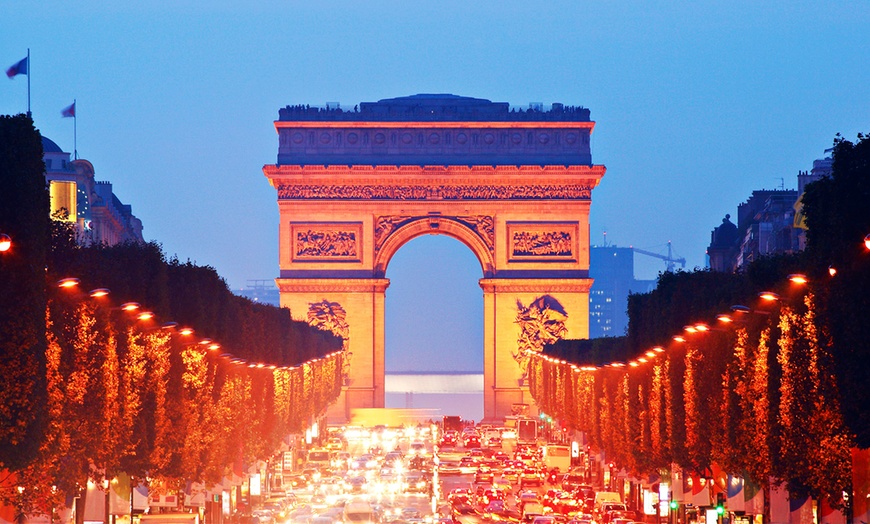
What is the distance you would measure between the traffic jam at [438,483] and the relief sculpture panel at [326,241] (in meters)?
12.0

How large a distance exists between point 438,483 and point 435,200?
148ft

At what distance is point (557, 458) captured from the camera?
299 feet

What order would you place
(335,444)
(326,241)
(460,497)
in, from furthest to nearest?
(326,241) < (335,444) < (460,497)

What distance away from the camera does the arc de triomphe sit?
126000 millimetres

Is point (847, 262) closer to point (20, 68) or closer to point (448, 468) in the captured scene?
point (20, 68)

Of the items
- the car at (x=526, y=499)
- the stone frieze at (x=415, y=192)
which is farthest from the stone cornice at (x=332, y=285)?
the car at (x=526, y=499)

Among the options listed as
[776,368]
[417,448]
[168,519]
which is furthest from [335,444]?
[776,368]

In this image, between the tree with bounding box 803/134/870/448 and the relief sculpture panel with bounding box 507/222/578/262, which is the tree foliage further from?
the relief sculpture panel with bounding box 507/222/578/262

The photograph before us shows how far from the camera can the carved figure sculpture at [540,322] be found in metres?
128

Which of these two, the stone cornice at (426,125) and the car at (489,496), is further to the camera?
the stone cornice at (426,125)

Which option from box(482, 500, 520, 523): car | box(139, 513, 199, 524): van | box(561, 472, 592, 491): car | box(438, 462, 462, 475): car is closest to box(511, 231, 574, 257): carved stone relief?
box(438, 462, 462, 475): car

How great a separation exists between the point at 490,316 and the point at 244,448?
57.7 metres

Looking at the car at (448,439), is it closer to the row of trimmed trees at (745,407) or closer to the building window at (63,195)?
the row of trimmed trees at (745,407)

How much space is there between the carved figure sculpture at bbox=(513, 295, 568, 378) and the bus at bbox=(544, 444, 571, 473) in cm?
3572
